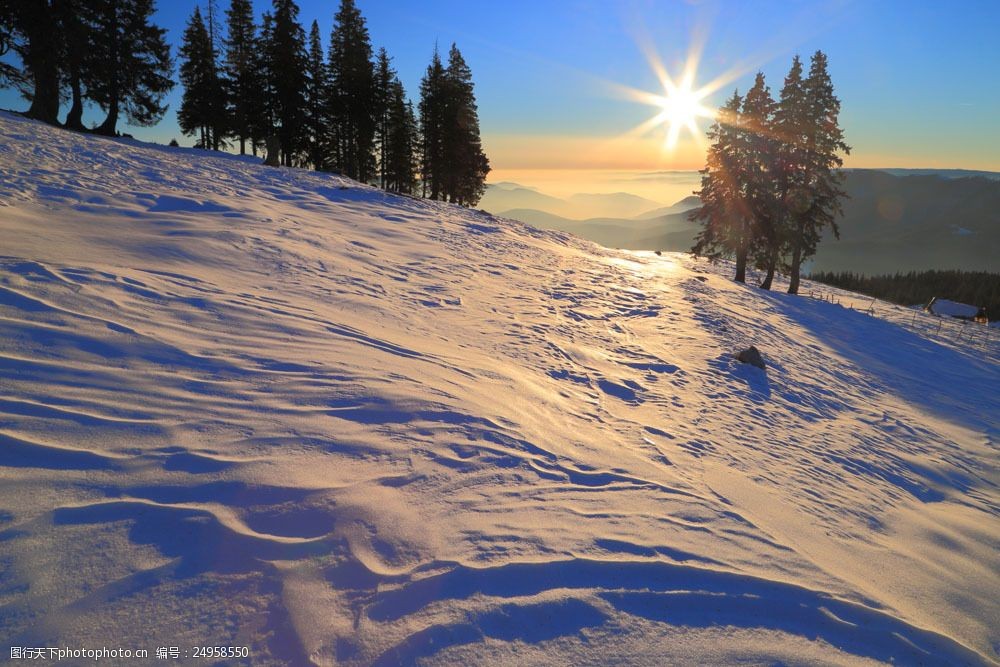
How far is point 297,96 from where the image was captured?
1118 inches

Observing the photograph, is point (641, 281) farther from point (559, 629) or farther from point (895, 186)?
point (895, 186)

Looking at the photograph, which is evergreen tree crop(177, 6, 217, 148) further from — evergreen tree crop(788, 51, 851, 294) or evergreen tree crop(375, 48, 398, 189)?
evergreen tree crop(788, 51, 851, 294)

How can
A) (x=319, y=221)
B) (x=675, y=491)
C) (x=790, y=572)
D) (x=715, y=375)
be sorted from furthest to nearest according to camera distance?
(x=319, y=221) < (x=715, y=375) < (x=675, y=491) < (x=790, y=572)

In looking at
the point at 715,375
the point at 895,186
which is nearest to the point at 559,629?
the point at 715,375

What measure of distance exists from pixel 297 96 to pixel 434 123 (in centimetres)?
903

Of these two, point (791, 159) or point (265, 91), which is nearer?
point (791, 159)

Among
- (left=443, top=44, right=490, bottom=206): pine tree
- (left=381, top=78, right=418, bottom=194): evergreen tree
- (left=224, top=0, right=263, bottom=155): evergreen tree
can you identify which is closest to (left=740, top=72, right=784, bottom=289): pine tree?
(left=443, top=44, right=490, bottom=206): pine tree

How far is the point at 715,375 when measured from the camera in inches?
312

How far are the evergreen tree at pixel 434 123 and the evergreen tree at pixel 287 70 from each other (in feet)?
27.6

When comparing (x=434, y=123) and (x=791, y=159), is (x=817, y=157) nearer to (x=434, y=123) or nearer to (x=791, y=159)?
(x=791, y=159)

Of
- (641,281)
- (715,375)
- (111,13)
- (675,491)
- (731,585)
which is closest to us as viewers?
(731,585)

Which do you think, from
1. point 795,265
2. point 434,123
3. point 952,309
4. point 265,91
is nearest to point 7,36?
point 265,91

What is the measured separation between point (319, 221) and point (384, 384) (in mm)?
8709

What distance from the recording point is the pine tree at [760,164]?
23.0 m
